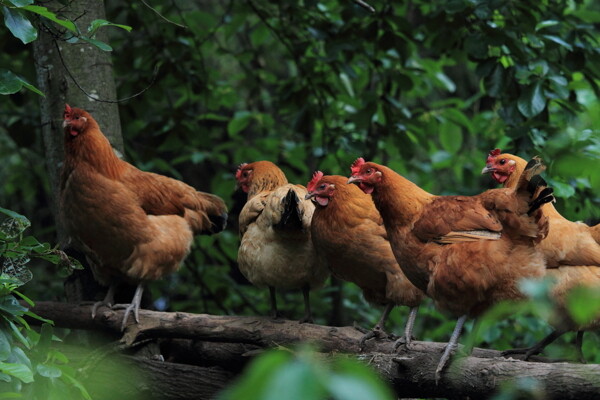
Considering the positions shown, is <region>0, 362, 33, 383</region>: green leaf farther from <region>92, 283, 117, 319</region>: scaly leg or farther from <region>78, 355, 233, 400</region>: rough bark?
<region>92, 283, 117, 319</region>: scaly leg

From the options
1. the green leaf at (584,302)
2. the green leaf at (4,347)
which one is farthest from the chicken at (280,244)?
the green leaf at (584,302)

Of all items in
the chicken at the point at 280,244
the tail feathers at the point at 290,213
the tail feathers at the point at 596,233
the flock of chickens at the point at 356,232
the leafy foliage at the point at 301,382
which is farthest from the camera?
the chicken at the point at 280,244

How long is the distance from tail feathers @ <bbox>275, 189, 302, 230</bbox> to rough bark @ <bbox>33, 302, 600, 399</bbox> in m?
0.60

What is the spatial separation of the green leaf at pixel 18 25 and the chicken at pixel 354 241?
206cm

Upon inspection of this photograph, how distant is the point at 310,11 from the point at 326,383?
17.7 feet

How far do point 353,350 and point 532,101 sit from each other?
2042 millimetres

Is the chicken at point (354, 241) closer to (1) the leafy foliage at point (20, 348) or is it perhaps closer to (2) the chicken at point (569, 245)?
(2) the chicken at point (569, 245)

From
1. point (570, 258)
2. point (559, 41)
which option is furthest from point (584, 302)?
point (559, 41)

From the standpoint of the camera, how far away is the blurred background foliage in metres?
4.82

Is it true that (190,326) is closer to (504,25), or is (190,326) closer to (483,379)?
(483,379)

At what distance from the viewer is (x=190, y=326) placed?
14.1ft

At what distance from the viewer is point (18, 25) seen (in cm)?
278

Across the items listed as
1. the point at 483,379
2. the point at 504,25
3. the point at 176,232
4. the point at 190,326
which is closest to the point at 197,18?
the point at 176,232

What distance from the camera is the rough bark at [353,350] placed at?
285 cm
